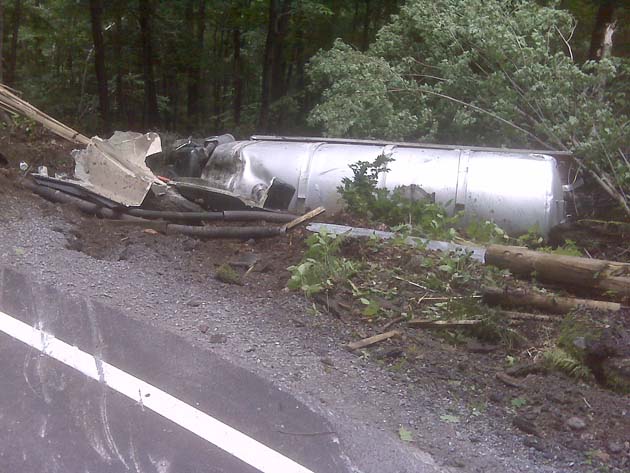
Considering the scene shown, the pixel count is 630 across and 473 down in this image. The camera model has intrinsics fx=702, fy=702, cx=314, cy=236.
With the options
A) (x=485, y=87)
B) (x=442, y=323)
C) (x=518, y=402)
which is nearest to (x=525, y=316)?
(x=442, y=323)

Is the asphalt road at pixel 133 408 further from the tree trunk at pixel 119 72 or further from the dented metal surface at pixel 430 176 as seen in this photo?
the tree trunk at pixel 119 72

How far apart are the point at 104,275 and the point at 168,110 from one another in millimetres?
21455

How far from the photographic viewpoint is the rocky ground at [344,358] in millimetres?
3641

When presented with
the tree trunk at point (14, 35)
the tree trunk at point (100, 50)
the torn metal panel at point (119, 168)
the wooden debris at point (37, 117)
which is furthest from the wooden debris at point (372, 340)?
the tree trunk at point (14, 35)

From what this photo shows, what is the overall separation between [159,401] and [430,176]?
5660mm

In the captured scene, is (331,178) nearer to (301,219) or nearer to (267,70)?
(301,219)

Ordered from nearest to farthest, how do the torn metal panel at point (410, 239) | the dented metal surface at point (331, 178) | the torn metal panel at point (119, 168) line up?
the torn metal panel at point (410, 239) < the torn metal panel at point (119, 168) < the dented metal surface at point (331, 178)

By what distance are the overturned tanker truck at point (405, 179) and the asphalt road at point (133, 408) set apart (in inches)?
149

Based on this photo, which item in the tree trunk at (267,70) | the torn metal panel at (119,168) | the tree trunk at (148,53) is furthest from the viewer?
the tree trunk at (148,53)

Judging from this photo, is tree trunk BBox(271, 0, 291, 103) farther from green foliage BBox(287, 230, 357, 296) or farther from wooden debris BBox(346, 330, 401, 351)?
wooden debris BBox(346, 330, 401, 351)

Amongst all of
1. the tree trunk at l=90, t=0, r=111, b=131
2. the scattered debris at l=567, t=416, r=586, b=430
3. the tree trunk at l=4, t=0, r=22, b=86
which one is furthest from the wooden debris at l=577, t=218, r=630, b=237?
the tree trunk at l=4, t=0, r=22, b=86

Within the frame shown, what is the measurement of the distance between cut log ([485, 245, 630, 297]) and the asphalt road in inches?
108

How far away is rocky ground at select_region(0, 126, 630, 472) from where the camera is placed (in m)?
3.64

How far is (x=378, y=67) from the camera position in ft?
38.1
